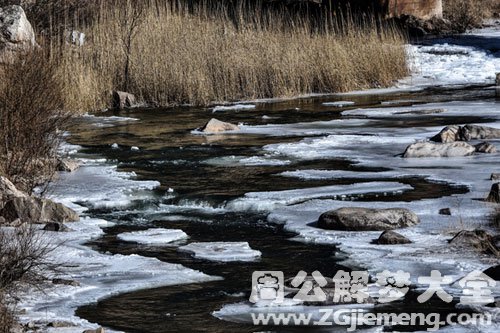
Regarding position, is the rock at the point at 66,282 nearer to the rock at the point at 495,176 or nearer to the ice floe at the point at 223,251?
the ice floe at the point at 223,251

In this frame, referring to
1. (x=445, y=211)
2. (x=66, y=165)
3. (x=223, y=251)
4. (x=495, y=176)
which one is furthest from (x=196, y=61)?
(x=223, y=251)

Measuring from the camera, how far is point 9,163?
31.0 feet

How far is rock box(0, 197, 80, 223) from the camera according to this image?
26.7ft

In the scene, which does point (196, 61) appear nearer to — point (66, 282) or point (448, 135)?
point (448, 135)

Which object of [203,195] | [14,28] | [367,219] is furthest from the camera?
[14,28]

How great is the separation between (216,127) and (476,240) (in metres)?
7.77

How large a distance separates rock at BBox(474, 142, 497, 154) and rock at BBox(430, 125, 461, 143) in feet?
2.14

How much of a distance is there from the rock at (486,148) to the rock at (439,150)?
7 centimetres

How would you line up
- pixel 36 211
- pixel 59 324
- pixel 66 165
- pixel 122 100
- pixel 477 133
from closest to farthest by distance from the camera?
1. pixel 59 324
2. pixel 36 211
3. pixel 66 165
4. pixel 477 133
5. pixel 122 100

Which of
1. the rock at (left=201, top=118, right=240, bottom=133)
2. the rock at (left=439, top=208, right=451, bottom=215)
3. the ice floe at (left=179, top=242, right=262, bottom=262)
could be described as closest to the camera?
the ice floe at (left=179, top=242, right=262, bottom=262)

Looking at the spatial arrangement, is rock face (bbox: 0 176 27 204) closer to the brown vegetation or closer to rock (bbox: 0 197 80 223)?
rock (bbox: 0 197 80 223)

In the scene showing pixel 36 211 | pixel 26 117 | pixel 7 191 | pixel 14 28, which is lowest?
pixel 36 211

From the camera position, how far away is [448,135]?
1242 cm

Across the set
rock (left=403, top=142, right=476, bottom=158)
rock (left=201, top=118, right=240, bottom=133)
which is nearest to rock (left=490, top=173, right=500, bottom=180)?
rock (left=403, top=142, right=476, bottom=158)
